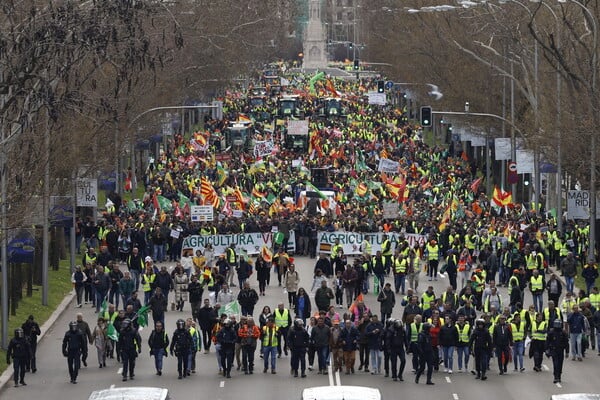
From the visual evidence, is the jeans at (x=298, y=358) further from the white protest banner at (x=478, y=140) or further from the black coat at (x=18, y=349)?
the white protest banner at (x=478, y=140)

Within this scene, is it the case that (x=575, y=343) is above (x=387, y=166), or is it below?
below

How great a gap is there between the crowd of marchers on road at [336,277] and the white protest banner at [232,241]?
1.51 feet

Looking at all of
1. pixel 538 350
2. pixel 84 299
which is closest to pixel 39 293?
pixel 84 299

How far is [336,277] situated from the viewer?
146ft

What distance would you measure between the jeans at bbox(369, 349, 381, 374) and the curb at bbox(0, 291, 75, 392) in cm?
636

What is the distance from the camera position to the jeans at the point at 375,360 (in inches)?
1384

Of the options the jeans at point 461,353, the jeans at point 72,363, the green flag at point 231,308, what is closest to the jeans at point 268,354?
the green flag at point 231,308

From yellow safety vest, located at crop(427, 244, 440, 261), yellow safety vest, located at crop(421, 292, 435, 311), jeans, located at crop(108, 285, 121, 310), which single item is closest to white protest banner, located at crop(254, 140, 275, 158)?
→ yellow safety vest, located at crop(427, 244, 440, 261)

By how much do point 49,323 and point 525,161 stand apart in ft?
85.1

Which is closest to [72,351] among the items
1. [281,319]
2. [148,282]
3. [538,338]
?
[281,319]

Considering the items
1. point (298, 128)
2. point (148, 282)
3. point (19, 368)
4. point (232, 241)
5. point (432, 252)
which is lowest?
point (19, 368)

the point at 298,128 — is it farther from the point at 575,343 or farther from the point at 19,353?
the point at 19,353

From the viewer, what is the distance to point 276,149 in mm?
89062

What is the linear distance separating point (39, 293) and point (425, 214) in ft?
54.3
